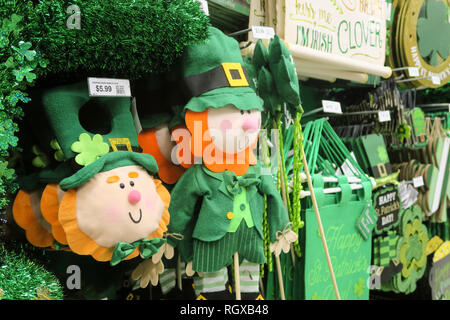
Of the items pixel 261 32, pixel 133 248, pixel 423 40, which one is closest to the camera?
pixel 133 248

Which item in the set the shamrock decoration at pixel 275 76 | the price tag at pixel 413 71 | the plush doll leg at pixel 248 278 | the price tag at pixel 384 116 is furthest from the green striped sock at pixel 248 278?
the price tag at pixel 413 71

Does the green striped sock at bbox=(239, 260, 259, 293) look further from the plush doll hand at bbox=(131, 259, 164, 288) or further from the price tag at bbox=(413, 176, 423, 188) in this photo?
the price tag at bbox=(413, 176, 423, 188)

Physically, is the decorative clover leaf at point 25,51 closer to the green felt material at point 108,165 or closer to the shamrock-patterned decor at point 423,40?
the green felt material at point 108,165

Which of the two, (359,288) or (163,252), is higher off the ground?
(163,252)

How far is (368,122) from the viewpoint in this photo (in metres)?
2.03

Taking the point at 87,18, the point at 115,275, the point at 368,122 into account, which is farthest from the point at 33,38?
the point at 368,122

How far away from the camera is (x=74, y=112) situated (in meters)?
0.93

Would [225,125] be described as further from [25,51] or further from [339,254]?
[339,254]

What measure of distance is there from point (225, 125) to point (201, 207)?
0.71 ft

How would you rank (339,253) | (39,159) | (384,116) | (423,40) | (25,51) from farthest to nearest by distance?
(423,40), (384,116), (339,253), (39,159), (25,51)

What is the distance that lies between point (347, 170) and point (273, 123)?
55cm

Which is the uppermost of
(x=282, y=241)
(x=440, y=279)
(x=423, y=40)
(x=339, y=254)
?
(x=423, y=40)

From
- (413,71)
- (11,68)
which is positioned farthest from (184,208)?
(413,71)

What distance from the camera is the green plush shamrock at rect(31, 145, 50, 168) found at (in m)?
1.01
